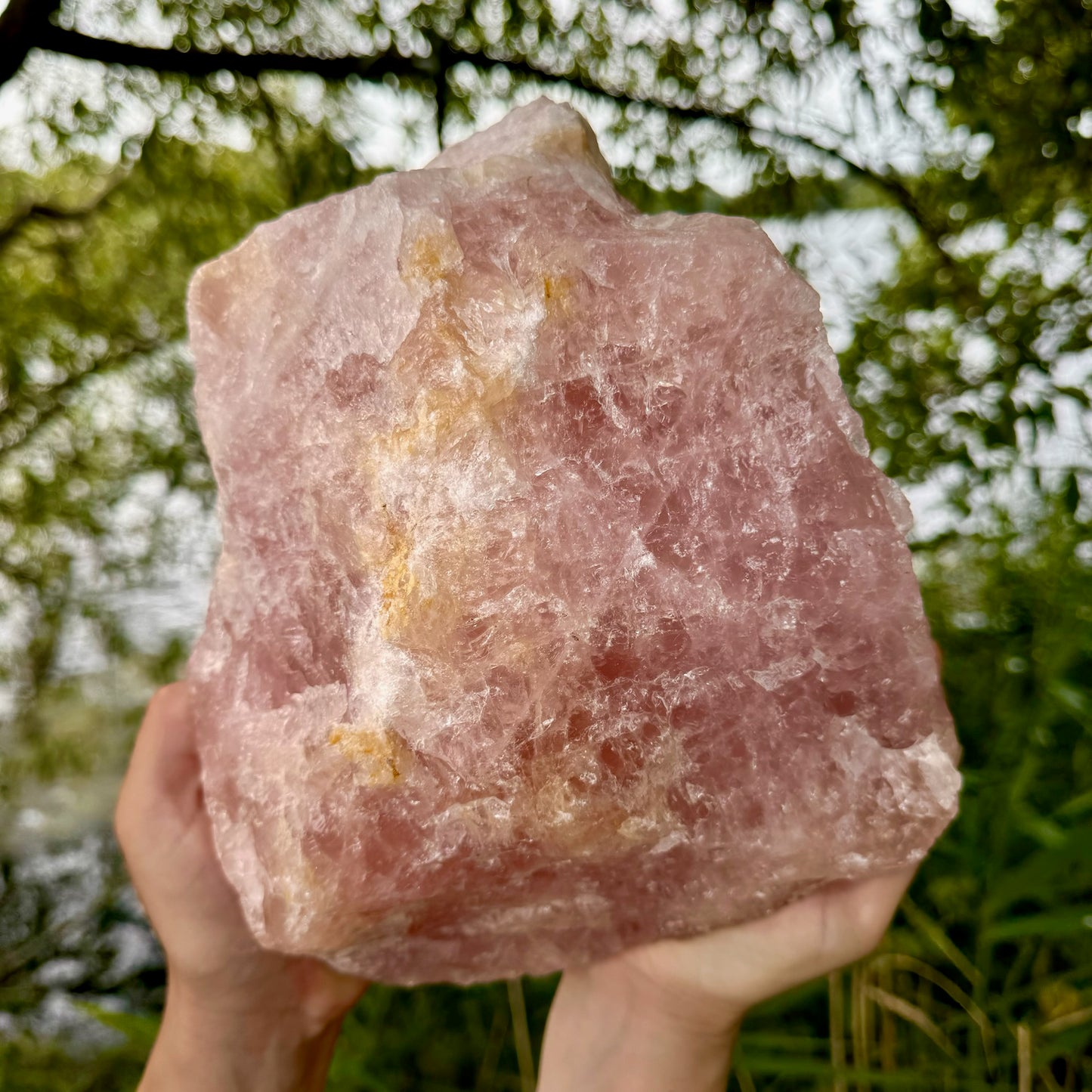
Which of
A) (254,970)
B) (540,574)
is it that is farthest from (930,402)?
(254,970)

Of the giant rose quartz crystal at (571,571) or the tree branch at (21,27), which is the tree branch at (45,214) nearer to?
the tree branch at (21,27)

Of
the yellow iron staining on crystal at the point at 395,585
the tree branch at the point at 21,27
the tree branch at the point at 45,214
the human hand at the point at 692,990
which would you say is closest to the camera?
the yellow iron staining on crystal at the point at 395,585

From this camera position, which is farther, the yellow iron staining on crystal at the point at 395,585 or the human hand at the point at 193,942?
the human hand at the point at 193,942

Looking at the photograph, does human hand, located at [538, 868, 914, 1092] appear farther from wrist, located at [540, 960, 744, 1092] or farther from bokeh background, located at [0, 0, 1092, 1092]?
bokeh background, located at [0, 0, 1092, 1092]

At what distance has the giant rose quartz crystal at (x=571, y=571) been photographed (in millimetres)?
804

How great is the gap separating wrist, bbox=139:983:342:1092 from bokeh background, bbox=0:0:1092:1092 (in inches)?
19.5

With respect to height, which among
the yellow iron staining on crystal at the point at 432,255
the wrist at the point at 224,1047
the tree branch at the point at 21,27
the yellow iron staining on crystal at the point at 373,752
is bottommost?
the wrist at the point at 224,1047

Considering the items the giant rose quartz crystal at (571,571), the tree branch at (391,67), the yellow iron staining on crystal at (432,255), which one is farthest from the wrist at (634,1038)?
the tree branch at (391,67)

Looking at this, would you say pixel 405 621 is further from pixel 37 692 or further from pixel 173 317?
pixel 37 692

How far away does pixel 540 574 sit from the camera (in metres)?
0.80

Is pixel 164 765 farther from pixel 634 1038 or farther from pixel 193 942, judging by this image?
pixel 634 1038

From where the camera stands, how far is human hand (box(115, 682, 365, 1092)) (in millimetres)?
1060

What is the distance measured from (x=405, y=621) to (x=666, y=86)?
144cm

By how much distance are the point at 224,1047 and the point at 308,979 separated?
12 cm
